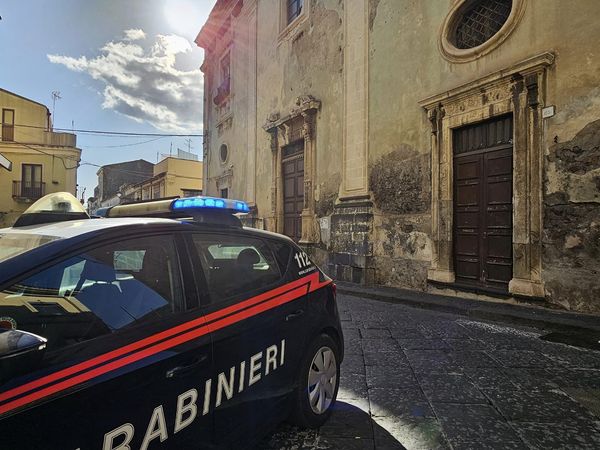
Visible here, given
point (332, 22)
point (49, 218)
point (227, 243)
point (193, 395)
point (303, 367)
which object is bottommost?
point (303, 367)

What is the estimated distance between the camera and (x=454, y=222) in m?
7.37

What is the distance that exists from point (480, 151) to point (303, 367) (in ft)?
19.5

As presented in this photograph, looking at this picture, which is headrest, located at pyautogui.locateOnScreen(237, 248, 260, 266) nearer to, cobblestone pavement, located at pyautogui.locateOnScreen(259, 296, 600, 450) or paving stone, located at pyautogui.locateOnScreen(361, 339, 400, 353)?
cobblestone pavement, located at pyautogui.locateOnScreen(259, 296, 600, 450)

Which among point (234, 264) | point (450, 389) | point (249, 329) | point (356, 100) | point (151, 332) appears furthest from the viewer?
point (356, 100)

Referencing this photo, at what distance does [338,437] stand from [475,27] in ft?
24.8

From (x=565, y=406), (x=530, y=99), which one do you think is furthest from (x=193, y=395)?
(x=530, y=99)

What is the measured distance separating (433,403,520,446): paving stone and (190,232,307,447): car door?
1.16 m

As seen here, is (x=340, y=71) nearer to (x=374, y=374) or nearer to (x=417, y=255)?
(x=417, y=255)

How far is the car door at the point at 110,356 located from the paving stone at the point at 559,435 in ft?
6.80

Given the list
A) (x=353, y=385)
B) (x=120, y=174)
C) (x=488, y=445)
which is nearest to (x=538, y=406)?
(x=488, y=445)

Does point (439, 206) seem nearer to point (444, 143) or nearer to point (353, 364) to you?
point (444, 143)

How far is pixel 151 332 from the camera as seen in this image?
162 centimetres

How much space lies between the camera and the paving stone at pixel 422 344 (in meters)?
4.39

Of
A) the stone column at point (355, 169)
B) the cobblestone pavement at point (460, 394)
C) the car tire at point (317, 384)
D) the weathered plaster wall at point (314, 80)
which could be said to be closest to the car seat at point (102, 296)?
the car tire at point (317, 384)
